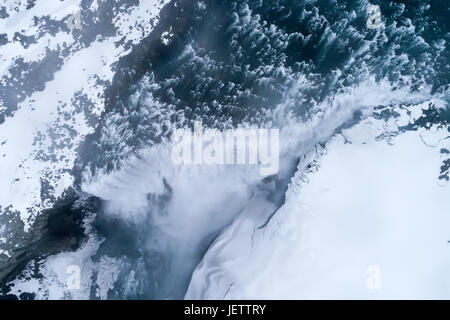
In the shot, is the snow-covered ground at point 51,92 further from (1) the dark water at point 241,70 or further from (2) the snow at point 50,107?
(1) the dark water at point 241,70

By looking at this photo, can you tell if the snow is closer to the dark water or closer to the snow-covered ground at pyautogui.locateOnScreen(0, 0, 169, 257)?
the snow-covered ground at pyautogui.locateOnScreen(0, 0, 169, 257)

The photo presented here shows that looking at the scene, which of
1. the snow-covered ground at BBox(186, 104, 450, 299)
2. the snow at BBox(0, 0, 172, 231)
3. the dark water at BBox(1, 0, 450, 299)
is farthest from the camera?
the snow at BBox(0, 0, 172, 231)

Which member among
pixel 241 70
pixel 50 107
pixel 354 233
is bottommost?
pixel 354 233

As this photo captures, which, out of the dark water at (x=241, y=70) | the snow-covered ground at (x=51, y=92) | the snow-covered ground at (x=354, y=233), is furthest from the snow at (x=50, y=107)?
the snow-covered ground at (x=354, y=233)

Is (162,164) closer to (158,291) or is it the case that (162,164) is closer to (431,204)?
(158,291)

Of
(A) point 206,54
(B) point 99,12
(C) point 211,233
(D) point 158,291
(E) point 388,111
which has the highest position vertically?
(B) point 99,12

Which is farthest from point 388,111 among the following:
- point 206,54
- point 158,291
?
point 158,291

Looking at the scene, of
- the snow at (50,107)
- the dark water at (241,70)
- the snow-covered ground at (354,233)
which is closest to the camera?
the snow-covered ground at (354,233)

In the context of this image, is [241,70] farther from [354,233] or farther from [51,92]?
[51,92]

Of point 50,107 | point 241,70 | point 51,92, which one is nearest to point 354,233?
point 241,70

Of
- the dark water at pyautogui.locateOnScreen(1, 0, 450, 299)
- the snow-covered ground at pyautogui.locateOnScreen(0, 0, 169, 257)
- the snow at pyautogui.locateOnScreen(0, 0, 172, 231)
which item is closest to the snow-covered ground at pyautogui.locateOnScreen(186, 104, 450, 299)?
the dark water at pyautogui.locateOnScreen(1, 0, 450, 299)

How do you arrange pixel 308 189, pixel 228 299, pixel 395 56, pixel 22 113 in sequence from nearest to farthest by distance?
pixel 228 299 < pixel 308 189 < pixel 395 56 < pixel 22 113
